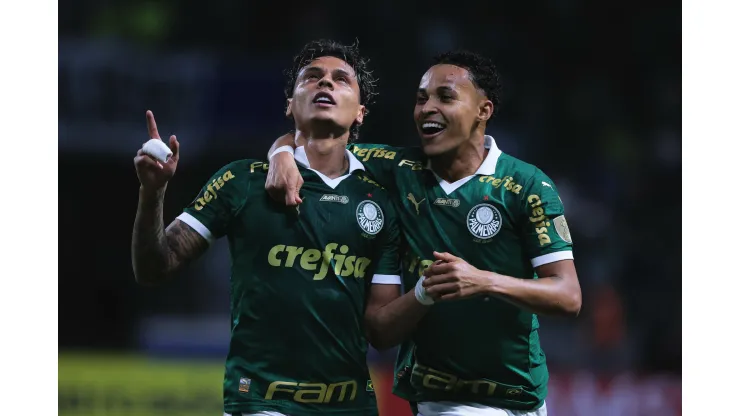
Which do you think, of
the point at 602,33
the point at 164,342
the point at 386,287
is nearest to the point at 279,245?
the point at 386,287

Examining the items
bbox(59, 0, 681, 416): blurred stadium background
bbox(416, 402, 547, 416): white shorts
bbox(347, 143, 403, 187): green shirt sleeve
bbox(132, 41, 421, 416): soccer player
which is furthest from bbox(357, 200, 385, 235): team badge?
bbox(59, 0, 681, 416): blurred stadium background

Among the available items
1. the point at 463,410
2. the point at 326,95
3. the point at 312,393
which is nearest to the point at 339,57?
the point at 326,95

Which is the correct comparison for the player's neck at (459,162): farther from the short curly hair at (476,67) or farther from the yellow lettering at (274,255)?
the yellow lettering at (274,255)

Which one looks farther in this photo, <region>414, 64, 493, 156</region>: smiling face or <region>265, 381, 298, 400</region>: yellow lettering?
<region>414, 64, 493, 156</region>: smiling face

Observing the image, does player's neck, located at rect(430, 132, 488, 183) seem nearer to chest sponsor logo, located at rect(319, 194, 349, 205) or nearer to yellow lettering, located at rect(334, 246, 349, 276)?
chest sponsor logo, located at rect(319, 194, 349, 205)

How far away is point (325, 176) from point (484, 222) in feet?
2.47

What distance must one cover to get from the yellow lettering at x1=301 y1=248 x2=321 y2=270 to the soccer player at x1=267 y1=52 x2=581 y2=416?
342mm

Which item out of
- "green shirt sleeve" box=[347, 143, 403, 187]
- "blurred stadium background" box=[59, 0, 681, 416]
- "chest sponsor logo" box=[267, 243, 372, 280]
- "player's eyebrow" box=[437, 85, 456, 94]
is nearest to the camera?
"chest sponsor logo" box=[267, 243, 372, 280]

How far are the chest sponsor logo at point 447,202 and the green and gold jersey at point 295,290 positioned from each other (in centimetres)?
32

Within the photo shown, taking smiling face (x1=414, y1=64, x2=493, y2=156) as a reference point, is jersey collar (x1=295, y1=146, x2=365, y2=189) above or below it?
below

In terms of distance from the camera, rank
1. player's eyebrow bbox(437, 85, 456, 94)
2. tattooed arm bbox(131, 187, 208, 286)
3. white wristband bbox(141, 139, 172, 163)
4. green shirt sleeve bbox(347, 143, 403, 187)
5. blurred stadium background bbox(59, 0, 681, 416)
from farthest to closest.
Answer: blurred stadium background bbox(59, 0, 681, 416)
green shirt sleeve bbox(347, 143, 403, 187)
player's eyebrow bbox(437, 85, 456, 94)
tattooed arm bbox(131, 187, 208, 286)
white wristband bbox(141, 139, 172, 163)

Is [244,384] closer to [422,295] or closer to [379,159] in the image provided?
[422,295]

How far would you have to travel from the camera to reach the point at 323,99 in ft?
14.9

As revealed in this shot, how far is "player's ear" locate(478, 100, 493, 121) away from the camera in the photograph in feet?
15.6
